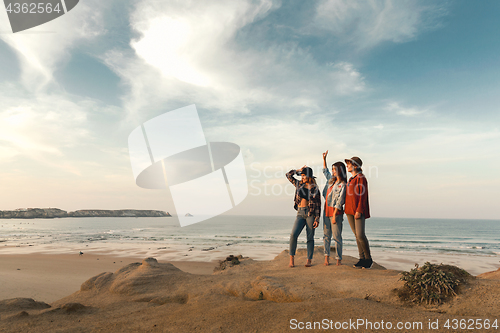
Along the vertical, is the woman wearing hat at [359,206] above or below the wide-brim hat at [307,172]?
below

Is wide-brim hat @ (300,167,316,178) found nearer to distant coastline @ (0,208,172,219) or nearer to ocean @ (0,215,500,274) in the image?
ocean @ (0,215,500,274)

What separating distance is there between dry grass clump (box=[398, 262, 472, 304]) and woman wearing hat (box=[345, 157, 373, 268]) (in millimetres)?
1612

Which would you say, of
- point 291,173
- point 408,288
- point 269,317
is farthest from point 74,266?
point 408,288

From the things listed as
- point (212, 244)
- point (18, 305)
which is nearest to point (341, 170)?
point (18, 305)

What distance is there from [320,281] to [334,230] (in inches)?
62.1

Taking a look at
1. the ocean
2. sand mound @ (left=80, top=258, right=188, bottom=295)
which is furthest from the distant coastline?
sand mound @ (left=80, top=258, right=188, bottom=295)

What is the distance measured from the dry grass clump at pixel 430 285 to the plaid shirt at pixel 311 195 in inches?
99.6

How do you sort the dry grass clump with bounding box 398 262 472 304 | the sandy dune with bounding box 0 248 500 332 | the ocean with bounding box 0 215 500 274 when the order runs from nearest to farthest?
the sandy dune with bounding box 0 248 500 332 < the dry grass clump with bounding box 398 262 472 304 < the ocean with bounding box 0 215 500 274

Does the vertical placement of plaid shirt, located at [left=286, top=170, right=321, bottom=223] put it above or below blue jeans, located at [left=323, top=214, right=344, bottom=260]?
above

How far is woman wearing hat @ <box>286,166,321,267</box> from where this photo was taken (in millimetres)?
5910

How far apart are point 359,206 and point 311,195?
1.13 meters

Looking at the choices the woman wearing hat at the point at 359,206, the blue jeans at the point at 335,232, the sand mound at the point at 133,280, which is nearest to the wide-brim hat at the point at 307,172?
the woman wearing hat at the point at 359,206

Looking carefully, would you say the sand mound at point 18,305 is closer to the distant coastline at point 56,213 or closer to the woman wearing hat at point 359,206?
the woman wearing hat at point 359,206

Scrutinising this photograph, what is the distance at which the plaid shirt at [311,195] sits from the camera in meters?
5.91
